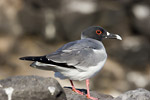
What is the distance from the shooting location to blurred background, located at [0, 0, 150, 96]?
86.5ft

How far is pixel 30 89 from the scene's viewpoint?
7.91 metres

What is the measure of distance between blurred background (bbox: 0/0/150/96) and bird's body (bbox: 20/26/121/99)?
52.6 ft

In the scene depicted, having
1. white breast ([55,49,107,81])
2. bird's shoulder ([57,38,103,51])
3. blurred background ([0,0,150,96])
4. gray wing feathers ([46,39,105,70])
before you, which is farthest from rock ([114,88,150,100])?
blurred background ([0,0,150,96])

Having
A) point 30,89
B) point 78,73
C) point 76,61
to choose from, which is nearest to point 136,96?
point 78,73

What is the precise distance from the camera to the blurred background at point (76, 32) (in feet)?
86.5

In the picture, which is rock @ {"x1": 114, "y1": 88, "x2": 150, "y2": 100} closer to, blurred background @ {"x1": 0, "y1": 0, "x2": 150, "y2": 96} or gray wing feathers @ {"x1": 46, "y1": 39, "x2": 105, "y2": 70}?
gray wing feathers @ {"x1": 46, "y1": 39, "x2": 105, "y2": 70}

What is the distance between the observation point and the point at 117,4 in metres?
28.1

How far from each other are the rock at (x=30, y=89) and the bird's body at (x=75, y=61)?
29.1 inches

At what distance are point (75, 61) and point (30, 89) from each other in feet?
5.98

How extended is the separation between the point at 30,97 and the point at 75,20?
62.1 ft

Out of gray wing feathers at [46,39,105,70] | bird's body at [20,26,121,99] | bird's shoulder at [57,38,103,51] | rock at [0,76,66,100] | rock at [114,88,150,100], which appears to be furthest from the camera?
bird's shoulder at [57,38,103,51]

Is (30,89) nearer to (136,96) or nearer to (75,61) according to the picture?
(75,61)

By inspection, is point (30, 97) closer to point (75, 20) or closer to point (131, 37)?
point (75, 20)

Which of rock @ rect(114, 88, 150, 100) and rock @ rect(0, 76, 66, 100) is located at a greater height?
rock @ rect(0, 76, 66, 100)
